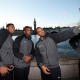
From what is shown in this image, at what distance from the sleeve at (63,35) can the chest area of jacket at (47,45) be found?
111mm

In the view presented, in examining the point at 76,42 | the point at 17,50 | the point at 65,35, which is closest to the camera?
the point at 76,42

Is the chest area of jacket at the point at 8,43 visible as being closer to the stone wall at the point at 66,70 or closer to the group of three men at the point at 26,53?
the group of three men at the point at 26,53

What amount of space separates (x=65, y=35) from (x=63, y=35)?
0.17ft

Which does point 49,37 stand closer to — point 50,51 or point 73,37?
point 50,51

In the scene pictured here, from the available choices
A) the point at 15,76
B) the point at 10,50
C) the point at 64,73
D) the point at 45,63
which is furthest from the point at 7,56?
the point at 64,73

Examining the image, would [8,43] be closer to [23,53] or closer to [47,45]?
[23,53]

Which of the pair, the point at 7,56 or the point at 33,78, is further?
the point at 33,78

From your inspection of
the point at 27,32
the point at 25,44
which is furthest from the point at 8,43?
the point at 27,32

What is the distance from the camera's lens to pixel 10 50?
5.66 metres

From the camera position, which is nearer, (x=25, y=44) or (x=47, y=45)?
(x=47, y=45)

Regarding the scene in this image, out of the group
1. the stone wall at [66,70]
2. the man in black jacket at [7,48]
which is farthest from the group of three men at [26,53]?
the stone wall at [66,70]

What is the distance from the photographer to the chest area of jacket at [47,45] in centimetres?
529

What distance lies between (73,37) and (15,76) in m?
2.03

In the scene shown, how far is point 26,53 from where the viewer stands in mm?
5707
